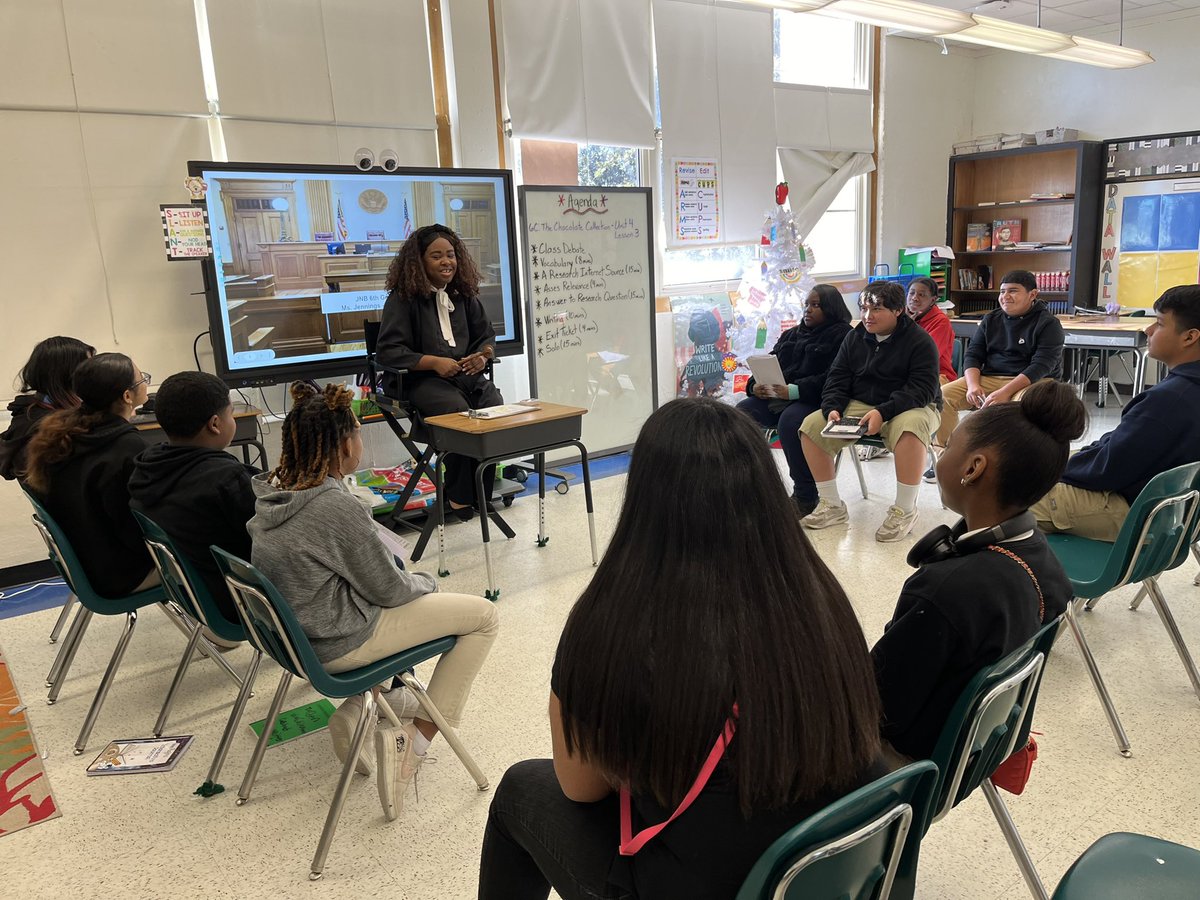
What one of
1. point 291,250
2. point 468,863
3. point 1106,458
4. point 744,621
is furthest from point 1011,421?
point 291,250

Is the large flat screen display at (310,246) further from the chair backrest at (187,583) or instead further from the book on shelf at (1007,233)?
the book on shelf at (1007,233)

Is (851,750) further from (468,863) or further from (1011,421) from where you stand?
(468,863)

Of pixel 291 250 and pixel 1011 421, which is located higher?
pixel 291 250

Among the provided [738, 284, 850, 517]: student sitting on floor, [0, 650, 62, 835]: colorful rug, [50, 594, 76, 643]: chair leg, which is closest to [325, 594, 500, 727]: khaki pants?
[0, 650, 62, 835]: colorful rug

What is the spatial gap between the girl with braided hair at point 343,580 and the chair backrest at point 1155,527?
1658mm

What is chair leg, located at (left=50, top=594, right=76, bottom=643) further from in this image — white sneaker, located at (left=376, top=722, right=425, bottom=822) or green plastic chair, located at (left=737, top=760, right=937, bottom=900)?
green plastic chair, located at (left=737, top=760, right=937, bottom=900)

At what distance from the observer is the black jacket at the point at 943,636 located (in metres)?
1.37

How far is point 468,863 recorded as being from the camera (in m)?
1.94

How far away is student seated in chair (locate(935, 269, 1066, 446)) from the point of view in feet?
15.1

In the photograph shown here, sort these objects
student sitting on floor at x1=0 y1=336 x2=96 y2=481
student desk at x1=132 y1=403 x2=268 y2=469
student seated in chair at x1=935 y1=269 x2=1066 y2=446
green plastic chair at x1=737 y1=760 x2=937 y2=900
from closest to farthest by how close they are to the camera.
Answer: green plastic chair at x1=737 y1=760 x2=937 y2=900 → student sitting on floor at x1=0 y1=336 x2=96 y2=481 → student desk at x1=132 y1=403 x2=268 y2=469 → student seated in chair at x1=935 y1=269 x2=1066 y2=446

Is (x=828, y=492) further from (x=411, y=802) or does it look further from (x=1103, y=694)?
(x=411, y=802)

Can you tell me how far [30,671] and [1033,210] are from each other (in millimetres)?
8006

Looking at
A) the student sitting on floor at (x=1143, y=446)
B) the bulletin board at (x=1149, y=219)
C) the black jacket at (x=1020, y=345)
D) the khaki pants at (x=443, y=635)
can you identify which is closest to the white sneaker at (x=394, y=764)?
the khaki pants at (x=443, y=635)

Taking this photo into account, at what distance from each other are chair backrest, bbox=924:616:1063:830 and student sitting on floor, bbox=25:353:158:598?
7.46ft
